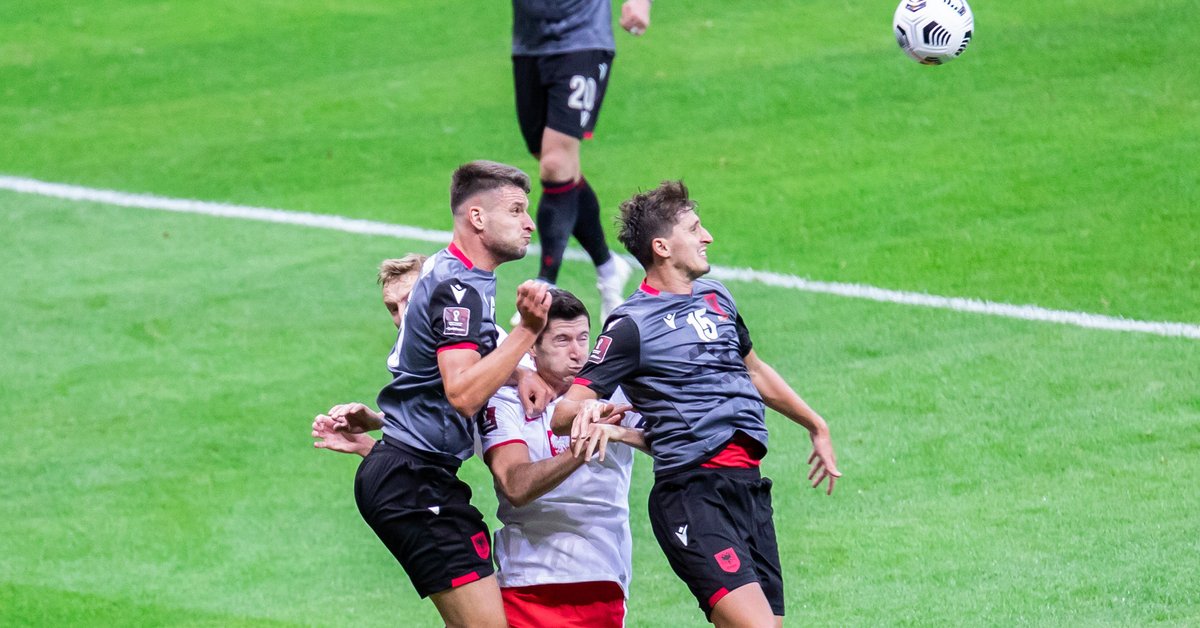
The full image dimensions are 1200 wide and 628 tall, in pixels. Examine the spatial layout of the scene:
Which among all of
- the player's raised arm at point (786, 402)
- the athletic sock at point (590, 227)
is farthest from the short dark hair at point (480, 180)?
the athletic sock at point (590, 227)

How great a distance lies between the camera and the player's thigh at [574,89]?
974cm

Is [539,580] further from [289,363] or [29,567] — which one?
[289,363]

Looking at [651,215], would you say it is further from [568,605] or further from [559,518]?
[568,605]

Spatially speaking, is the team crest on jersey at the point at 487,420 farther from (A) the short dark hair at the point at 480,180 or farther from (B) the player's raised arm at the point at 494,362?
(A) the short dark hair at the point at 480,180

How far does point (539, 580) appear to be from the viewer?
5934 millimetres

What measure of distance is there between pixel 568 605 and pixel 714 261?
5645 mm

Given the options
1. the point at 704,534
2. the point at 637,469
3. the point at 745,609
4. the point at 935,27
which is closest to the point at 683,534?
the point at 704,534

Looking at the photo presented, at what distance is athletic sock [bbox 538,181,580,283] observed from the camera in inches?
386

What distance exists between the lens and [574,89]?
976 cm

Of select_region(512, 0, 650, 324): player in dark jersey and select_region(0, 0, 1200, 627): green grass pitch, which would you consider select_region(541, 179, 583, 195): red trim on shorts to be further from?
select_region(0, 0, 1200, 627): green grass pitch

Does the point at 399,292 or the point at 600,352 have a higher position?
the point at 600,352

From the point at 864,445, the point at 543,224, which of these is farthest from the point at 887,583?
the point at 543,224

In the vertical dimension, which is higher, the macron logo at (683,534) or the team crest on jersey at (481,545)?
the macron logo at (683,534)

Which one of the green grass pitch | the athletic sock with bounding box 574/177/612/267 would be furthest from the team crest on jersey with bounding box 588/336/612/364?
the athletic sock with bounding box 574/177/612/267
